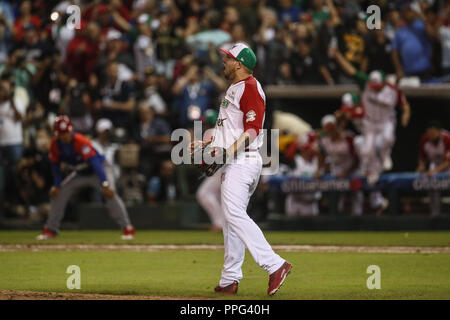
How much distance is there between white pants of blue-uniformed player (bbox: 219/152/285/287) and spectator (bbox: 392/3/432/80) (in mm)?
11337

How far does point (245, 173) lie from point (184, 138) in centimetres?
1090

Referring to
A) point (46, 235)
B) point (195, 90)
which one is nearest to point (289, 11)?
point (195, 90)

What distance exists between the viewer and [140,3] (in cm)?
2386

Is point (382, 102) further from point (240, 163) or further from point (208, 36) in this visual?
point (240, 163)

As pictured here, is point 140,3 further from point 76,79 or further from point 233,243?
point 233,243

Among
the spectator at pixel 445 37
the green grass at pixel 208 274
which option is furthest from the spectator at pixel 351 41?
the green grass at pixel 208 274

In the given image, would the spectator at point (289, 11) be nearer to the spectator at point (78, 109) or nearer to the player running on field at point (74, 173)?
the spectator at point (78, 109)

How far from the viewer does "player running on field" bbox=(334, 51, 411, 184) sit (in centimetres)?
1917

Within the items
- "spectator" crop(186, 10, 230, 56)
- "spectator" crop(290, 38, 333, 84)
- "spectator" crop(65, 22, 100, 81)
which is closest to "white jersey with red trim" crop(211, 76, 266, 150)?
"spectator" crop(290, 38, 333, 84)

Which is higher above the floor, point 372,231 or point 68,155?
point 68,155

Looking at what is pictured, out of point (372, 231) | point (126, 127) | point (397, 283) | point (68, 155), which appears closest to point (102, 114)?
point (126, 127)

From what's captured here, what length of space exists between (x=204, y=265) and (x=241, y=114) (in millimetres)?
3797

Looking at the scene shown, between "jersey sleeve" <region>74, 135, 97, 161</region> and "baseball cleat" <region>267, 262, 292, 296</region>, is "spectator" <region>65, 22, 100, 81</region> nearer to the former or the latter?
"jersey sleeve" <region>74, 135, 97, 161</region>

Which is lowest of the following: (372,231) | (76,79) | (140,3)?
(372,231)
